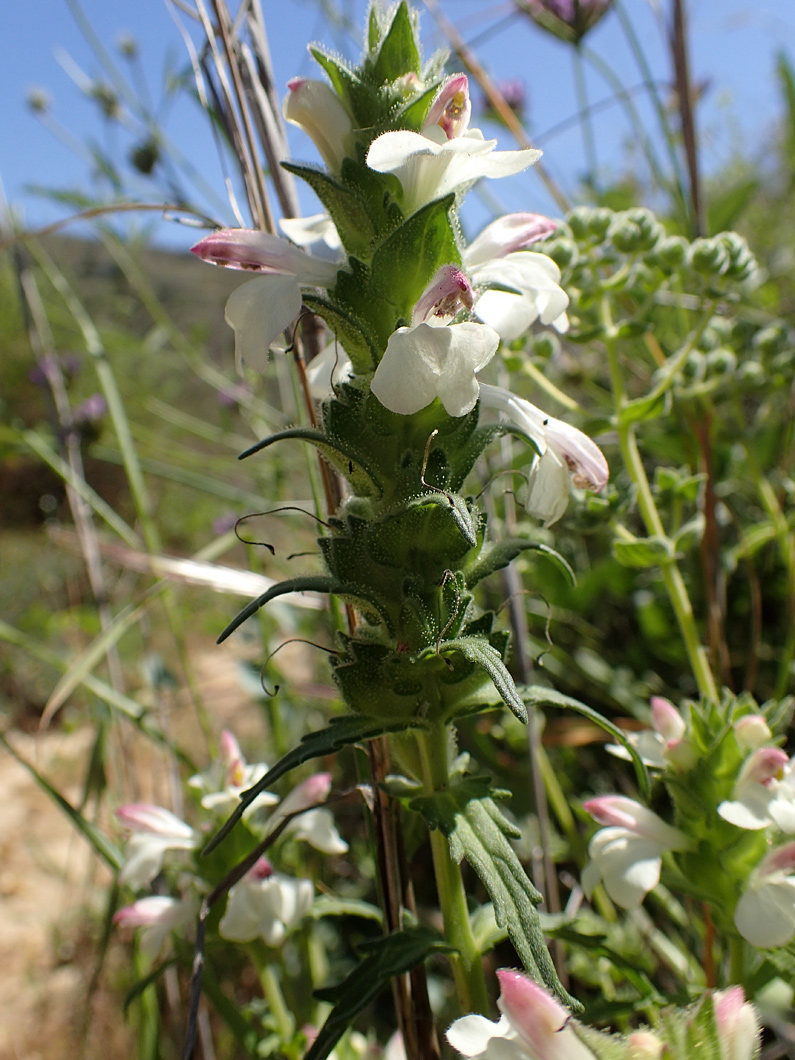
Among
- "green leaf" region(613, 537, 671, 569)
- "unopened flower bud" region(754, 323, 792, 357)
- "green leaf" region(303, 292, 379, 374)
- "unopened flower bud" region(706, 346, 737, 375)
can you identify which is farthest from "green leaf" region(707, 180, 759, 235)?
"green leaf" region(303, 292, 379, 374)

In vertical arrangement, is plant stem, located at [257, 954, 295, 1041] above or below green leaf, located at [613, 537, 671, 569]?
below

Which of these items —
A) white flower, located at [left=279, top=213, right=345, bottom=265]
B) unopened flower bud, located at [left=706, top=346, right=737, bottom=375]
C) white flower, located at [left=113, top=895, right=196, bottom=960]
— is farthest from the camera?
unopened flower bud, located at [left=706, top=346, right=737, bottom=375]

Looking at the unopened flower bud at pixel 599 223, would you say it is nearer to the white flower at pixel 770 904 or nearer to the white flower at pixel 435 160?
the white flower at pixel 435 160

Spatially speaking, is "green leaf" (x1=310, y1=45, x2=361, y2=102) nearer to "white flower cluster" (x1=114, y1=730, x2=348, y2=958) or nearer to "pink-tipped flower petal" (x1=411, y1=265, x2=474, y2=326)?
"pink-tipped flower petal" (x1=411, y1=265, x2=474, y2=326)

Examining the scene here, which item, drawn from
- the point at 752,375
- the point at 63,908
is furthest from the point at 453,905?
the point at 63,908

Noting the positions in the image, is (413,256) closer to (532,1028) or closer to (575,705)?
(575,705)

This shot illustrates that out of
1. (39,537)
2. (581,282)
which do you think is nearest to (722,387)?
(581,282)
